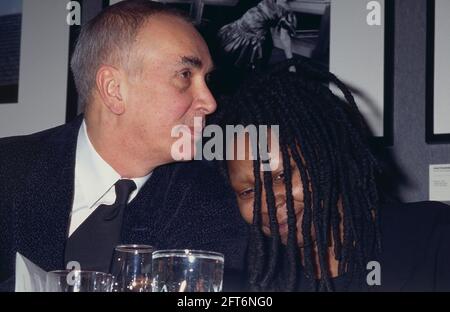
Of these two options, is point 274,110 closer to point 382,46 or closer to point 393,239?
point 393,239

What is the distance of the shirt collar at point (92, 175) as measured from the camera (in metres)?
1.63

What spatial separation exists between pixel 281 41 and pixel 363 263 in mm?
911

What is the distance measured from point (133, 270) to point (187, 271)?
168 mm

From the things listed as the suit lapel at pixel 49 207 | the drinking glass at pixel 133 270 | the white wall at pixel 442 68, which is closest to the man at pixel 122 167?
the suit lapel at pixel 49 207

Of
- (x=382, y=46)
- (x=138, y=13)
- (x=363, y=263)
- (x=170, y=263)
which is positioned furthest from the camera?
(x=382, y=46)

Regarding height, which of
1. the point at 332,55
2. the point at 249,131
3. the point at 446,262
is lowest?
the point at 446,262

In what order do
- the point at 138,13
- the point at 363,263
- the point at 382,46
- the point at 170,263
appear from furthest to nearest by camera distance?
the point at 382,46 → the point at 138,13 → the point at 363,263 → the point at 170,263

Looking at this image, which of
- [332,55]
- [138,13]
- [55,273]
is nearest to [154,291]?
[55,273]

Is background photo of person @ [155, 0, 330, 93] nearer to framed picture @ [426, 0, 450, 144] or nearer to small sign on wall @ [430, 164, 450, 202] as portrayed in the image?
framed picture @ [426, 0, 450, 144]

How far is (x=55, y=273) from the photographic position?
3.32 ft

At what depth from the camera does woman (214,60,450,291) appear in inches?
55.9

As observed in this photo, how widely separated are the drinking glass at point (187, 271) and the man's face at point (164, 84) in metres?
0.66

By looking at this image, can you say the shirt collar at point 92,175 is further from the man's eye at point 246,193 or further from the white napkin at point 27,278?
the white napkin at point 27,278

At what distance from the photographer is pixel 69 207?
5.13ft
